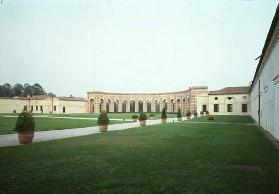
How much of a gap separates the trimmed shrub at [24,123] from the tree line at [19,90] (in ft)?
316

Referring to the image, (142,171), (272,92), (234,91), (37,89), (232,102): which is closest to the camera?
(142,171)

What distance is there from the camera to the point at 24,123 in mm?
11430

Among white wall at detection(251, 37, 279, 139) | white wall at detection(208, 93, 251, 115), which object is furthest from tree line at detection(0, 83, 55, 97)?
white wall at detection(251, 37, 279, 139)

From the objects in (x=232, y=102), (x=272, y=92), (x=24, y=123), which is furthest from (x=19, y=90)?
(x=272, y=92)

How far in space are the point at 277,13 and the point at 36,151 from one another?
938 centimetres

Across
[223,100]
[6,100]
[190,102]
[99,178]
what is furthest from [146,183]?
[6,100]

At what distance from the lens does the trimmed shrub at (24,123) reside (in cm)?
1127

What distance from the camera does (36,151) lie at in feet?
29.0

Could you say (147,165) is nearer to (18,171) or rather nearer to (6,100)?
(18,171)

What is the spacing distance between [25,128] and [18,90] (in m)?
103

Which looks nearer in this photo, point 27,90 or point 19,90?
point 19,90

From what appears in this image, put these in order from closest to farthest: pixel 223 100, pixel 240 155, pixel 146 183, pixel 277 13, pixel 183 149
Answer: pixel 146 183, pixel 240 155, pixel 277 13, pixel 183 149, pixel 223 100

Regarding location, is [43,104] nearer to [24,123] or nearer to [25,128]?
[24,123]

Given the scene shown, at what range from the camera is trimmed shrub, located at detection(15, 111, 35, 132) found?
11.3m
